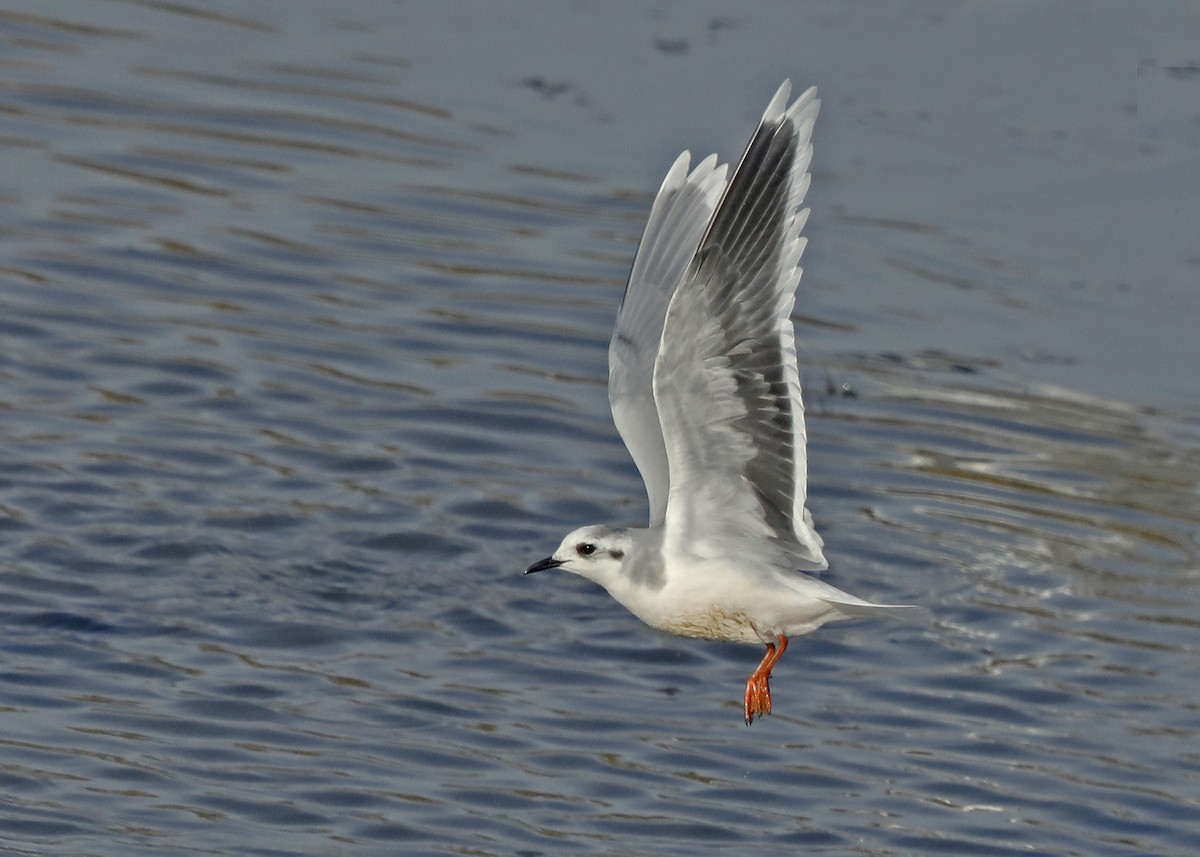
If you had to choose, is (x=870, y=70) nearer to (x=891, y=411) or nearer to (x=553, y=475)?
(x=891, y=411)

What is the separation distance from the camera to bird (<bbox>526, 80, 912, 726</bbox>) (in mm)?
7754

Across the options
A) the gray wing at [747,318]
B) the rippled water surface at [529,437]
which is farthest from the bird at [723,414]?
the rippled water surface at [529,437]

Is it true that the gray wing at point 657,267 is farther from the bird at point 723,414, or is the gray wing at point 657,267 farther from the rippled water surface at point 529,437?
the rippled water surface at point 529,437

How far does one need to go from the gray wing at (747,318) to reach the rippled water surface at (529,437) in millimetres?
2827

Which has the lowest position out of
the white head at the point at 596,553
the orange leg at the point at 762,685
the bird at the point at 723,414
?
the orange leg at the point at 762,685

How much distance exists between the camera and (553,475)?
1353 cm

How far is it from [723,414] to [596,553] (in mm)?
1160

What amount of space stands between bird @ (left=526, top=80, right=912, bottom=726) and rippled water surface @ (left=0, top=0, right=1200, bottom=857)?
198 centimetres

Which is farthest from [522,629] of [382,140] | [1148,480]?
[382,140]

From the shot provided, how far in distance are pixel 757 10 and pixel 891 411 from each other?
481 cm

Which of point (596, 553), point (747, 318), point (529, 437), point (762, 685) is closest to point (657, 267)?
point (596, 553)

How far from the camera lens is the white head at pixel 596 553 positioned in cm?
871

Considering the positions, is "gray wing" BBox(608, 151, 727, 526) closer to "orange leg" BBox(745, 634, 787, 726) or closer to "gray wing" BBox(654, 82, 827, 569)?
"orange leg" BBox(745, 634, 787, 726)

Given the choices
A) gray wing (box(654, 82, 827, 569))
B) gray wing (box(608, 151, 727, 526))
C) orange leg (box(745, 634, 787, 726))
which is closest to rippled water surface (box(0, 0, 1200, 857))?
orange leg (box(745, 634, 787, 726))
